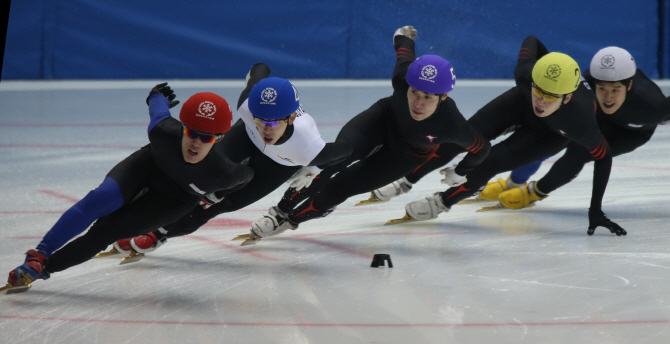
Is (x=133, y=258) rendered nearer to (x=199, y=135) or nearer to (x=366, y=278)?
(x=199, y=135)

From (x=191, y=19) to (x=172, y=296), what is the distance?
29.2 feet

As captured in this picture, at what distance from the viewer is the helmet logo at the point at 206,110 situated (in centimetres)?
299

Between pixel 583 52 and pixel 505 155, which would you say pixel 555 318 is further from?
pixel 583 52

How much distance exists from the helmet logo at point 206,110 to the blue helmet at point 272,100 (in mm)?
404

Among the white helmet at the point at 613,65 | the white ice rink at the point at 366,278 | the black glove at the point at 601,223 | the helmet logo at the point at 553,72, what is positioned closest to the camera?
the white ice rink at the point at 366,278

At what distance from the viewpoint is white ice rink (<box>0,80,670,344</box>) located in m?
2.67

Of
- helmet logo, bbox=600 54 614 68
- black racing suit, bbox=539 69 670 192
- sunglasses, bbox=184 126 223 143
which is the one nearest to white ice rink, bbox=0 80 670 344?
black racing suit, bbox=539 69 670 192

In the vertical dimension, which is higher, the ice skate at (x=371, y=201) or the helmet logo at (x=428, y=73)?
the helmet logo at (x=428, y=73)

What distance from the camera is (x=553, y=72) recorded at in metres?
3.87

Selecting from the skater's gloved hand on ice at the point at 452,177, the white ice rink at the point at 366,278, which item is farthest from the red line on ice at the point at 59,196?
the skater's gloved hand on ice at the point at 452,177

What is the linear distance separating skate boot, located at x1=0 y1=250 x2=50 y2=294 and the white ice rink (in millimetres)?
54

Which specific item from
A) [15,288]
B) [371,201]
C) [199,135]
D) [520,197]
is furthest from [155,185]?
[520,197]

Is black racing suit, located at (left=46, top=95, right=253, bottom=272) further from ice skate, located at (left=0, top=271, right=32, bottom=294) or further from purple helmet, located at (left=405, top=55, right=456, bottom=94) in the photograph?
purple helmet, located at (left=405, top=55, right=456, bottom=94)

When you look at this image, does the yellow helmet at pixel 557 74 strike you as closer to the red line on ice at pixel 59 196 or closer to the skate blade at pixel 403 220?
the skate blade at pixel 403 220
